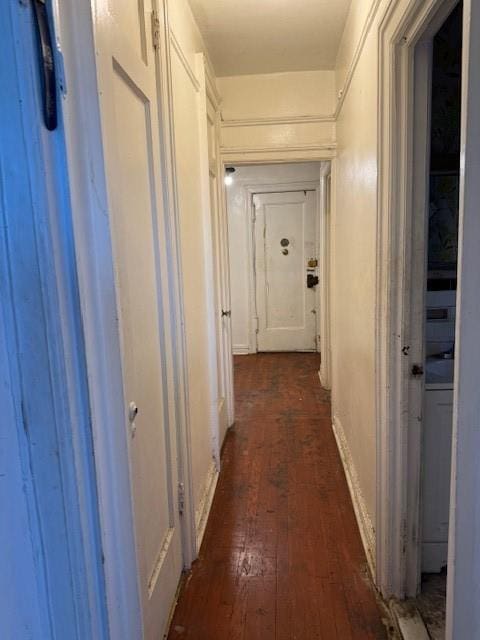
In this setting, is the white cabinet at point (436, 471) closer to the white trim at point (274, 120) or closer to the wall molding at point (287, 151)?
the wall molding at point (287, 151)

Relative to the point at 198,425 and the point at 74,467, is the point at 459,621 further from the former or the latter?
the point at 198,425

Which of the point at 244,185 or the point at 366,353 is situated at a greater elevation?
the point at 244,185

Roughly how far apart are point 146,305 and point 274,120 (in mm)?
2210

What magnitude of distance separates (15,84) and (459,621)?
1.24 m

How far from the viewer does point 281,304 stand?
18.4 feet

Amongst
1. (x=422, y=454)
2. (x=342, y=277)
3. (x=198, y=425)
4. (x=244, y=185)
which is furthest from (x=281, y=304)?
(x=422, y=454)

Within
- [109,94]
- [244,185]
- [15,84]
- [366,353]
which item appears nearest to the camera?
[15,84]

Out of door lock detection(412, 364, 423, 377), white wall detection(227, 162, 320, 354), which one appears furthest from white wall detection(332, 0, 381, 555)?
white wall detection(227, 162, 320, 354)

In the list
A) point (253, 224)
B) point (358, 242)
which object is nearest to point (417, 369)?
point (358, 242)

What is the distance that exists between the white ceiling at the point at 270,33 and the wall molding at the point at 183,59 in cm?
33

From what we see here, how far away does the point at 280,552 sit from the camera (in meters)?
1.95

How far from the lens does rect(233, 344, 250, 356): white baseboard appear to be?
568 cm

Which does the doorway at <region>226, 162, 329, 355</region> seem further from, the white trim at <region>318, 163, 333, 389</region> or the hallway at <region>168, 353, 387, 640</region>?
the hallway at <region>168, 353, 387, 640</region>

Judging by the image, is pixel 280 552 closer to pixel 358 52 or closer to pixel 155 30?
pixel 155 30
